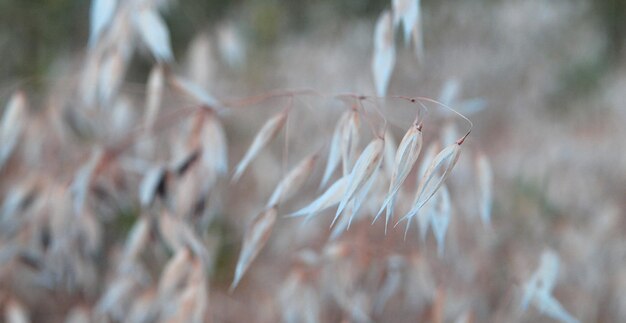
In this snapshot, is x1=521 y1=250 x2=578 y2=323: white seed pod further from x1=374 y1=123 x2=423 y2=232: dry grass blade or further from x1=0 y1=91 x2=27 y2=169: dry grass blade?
x1=0 y1=91 x2=27 y2=169: dry grass blade

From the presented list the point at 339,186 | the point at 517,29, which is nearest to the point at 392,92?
the point at 517,29

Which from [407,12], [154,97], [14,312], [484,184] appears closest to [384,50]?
[407,12]

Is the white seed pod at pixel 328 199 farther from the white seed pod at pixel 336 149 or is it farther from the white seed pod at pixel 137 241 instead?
the white seed pod at pixel 137 241

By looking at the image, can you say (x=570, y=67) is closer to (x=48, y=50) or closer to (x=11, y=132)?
(x=48, y=50)

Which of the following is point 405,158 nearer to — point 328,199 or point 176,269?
point 328,199

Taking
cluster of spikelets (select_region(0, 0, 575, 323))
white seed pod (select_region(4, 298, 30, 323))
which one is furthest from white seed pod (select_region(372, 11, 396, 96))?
white seed pod (select_region(4, 298, 30, 323))

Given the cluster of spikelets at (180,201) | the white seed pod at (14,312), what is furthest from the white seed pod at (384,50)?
the white seed pod at (14,312)
